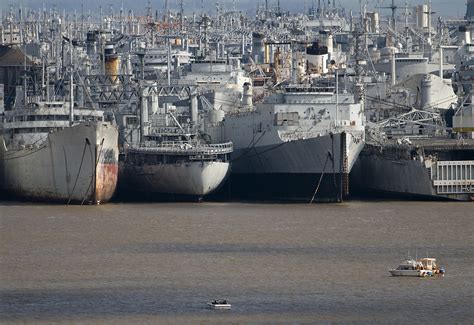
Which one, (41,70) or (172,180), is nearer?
(172,180)

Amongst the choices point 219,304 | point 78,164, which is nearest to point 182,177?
point 78,164

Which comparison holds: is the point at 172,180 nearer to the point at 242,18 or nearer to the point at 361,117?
the point at 361,117

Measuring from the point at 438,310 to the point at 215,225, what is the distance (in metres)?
19.0

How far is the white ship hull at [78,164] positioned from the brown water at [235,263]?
→ 10.5 ft

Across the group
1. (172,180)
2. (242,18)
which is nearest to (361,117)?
(172,180)

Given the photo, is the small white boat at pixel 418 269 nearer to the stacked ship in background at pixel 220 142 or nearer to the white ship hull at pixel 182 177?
the stacked ship in background at pixel 220 142

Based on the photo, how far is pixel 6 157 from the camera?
74500 mm

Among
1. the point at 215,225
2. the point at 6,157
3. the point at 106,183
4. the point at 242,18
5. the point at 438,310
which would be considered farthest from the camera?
the point at 242,18

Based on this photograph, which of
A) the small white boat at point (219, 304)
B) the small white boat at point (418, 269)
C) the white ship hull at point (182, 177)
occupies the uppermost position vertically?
the white ship hull at point (182, 177)

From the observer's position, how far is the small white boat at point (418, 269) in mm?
42625

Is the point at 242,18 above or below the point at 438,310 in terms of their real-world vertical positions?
above

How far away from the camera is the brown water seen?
124 feet

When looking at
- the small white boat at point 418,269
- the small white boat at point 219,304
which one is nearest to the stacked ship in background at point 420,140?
the small white boat at point 418,269

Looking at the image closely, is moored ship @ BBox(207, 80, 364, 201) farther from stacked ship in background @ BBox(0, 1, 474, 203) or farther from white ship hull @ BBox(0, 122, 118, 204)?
white ship hull @ BBox(0, 122, 118, 204)
